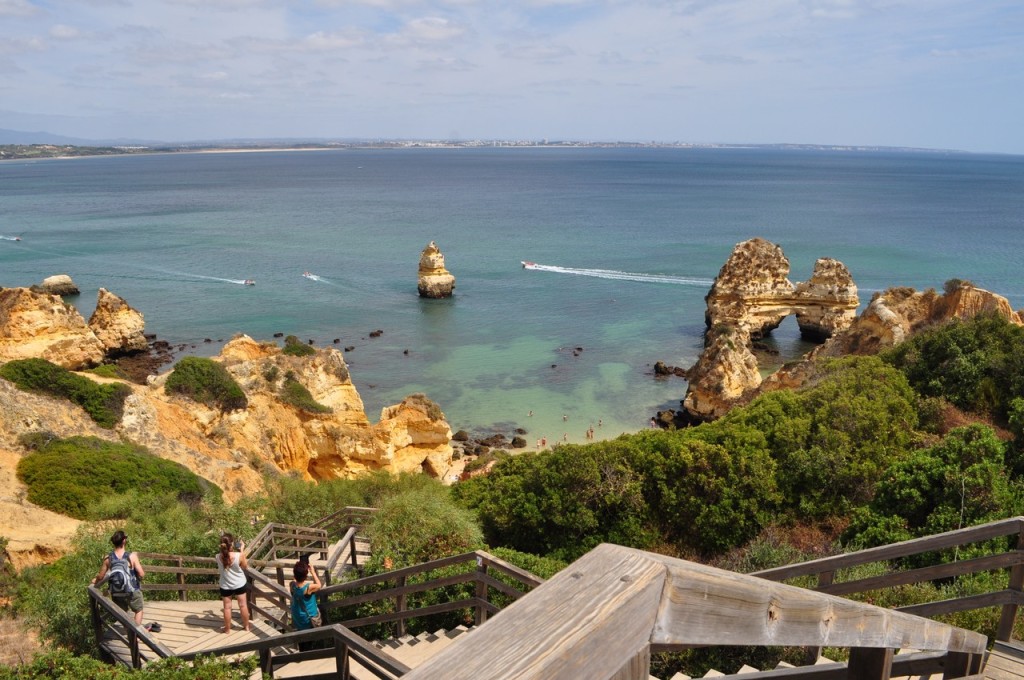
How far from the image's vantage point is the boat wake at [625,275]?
219 feet

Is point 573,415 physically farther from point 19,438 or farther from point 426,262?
point 426,262

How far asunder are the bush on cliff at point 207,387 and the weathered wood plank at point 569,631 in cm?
2615

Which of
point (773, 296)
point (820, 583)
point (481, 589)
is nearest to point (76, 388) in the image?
point (481, 589)

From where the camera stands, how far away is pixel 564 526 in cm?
1453

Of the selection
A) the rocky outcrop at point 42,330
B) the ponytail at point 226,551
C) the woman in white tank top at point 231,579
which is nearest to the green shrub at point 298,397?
the rocky outcrop at point 42,330

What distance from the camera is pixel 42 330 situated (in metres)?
38.9

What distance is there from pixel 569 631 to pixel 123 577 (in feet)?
28.6

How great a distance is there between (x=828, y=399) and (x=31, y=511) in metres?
19.3

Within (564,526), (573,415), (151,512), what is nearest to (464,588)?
(564,526)

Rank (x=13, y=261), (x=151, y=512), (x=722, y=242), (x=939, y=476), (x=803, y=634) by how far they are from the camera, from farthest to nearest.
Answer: (x=722, y=242) < (x=13, y=261) < (x=151, y=512) < (x=939, y=476) < (x=803, y=634)

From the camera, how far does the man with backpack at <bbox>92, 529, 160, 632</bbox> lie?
28.1ft

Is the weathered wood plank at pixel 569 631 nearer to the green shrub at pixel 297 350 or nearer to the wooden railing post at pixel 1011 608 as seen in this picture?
the wooden railing post at pixel 1011 608

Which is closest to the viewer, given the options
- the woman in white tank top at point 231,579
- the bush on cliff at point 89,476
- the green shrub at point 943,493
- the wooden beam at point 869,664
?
the wooden beam at point 869,664

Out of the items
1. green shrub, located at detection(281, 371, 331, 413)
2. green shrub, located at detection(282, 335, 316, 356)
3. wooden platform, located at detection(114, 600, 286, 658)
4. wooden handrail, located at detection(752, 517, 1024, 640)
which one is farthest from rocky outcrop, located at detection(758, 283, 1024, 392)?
wooden handrail, located at detection(752, 517, 1024, 640)
